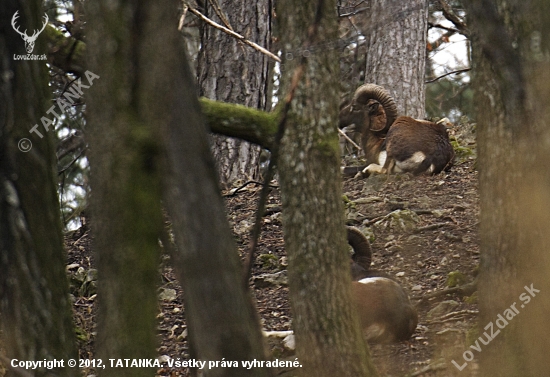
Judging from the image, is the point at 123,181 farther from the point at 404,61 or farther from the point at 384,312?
the point at 404,61

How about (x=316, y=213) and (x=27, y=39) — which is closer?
(x=27, y=39)

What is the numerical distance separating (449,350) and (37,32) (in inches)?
147

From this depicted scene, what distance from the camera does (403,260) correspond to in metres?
7.69

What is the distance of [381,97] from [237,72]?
2431 millimetres

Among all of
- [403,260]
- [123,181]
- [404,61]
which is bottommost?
[403,260]

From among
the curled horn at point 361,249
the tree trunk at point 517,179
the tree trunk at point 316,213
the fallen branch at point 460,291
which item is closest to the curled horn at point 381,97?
the curled horn at point 361,249

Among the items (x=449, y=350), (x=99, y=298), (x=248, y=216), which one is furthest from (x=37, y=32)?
(x=248, y=216)

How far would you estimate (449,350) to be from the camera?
5.42 m

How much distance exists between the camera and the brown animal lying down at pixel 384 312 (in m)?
5.85

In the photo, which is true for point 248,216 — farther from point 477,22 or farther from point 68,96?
point 477,22

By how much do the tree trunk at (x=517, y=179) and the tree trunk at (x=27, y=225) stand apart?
227 cm

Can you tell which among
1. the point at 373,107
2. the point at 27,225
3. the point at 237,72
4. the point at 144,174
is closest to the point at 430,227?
the point at 237,72

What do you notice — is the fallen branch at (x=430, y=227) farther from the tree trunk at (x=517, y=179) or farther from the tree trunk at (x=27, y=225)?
the tree trunk at (x=27, y=225)

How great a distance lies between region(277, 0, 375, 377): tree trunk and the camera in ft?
13.4
